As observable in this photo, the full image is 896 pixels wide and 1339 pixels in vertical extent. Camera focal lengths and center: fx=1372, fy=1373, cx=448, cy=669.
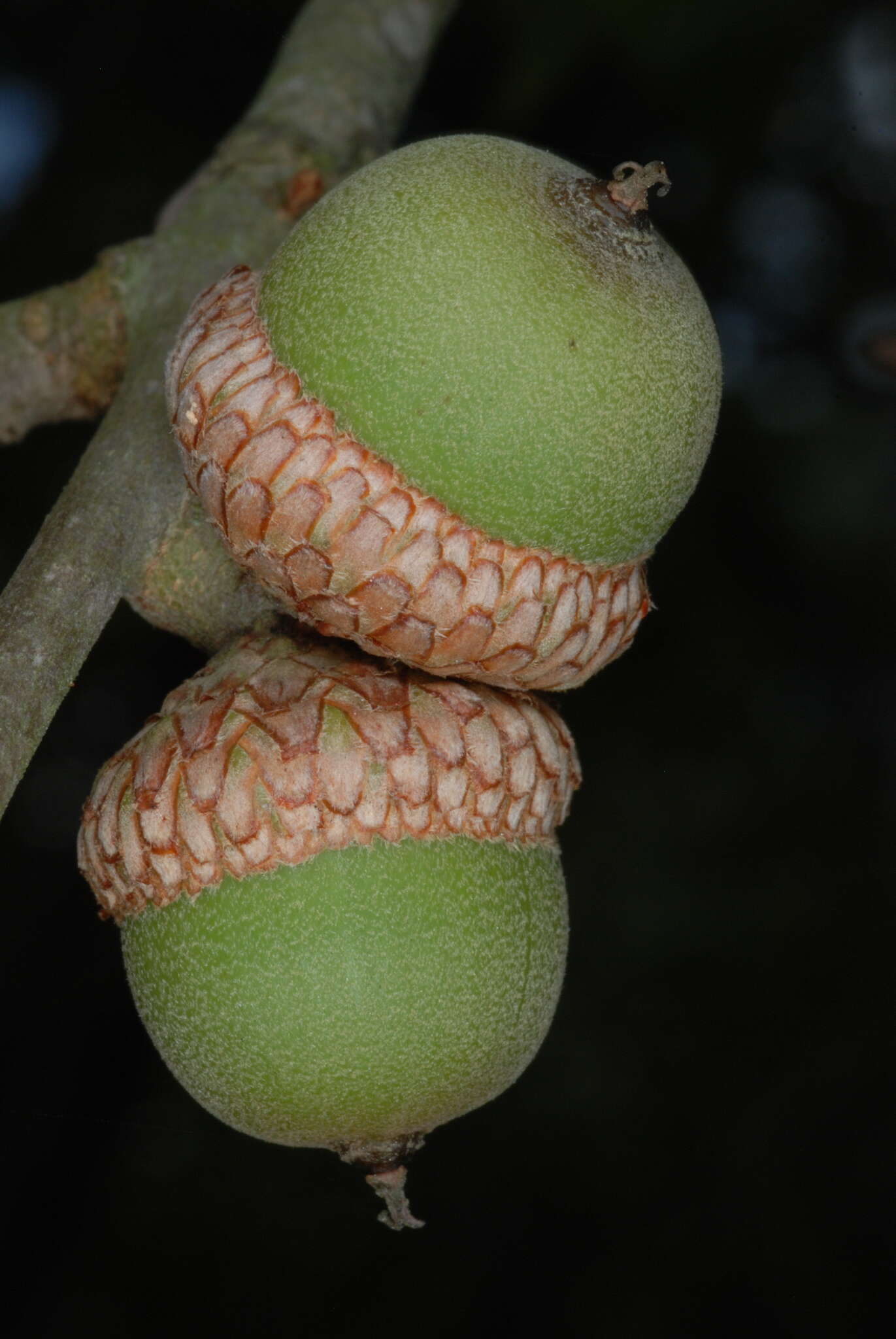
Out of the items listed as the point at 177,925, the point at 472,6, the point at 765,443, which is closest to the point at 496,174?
the point at 177,925

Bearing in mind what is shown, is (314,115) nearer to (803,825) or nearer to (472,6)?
(472,6)

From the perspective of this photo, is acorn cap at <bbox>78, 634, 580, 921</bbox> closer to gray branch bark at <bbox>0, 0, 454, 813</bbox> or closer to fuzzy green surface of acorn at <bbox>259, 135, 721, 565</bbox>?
gray branch bark at <bbox>0, 0, 454, 813</bbox>

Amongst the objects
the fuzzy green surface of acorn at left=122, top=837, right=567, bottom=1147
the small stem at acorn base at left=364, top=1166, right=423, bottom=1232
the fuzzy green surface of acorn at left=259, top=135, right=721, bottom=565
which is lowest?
the small stem at acorn base at left=364, top=1166, right=423, bottom=1232

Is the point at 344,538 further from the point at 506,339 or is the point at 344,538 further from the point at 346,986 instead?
the point at 346,986

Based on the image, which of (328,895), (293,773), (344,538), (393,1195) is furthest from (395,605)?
(393,1195)

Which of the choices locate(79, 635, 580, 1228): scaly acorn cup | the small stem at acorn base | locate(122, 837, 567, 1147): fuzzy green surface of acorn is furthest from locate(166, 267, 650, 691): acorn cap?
the small stem at acorn base

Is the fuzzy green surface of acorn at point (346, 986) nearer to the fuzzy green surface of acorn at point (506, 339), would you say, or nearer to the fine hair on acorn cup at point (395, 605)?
the fine hair on acorn cup at point (395, 605)
